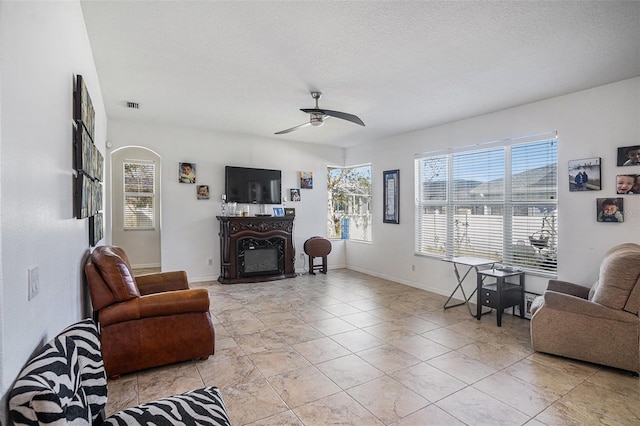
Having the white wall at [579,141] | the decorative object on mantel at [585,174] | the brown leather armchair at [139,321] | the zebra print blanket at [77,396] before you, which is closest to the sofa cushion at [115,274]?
the brown leather armchair at [139,321]

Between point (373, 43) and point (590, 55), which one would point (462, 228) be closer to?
point (590, 55)

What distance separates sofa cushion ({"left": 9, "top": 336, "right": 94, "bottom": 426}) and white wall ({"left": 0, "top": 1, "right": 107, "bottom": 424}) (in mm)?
65

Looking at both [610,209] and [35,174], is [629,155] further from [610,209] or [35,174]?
[35,174]

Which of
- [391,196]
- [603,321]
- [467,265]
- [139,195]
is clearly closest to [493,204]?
[467,265]

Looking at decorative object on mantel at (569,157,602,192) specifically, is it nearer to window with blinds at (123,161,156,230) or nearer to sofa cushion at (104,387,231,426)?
sofa cushion at (104,387,231,426)

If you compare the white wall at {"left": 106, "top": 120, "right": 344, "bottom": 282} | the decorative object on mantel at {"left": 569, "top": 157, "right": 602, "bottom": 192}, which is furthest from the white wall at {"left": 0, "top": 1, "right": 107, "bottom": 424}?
the decorative object on mantel at {"left": 569, "top": 157, "right": 602, "bottom": 192}

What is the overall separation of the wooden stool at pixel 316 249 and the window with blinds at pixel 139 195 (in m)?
3.76

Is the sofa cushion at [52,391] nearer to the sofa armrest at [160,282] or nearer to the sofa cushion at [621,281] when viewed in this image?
the sofa armrest at [160,282]

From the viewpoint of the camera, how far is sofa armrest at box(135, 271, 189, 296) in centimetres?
342

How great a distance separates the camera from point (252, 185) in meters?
6.27

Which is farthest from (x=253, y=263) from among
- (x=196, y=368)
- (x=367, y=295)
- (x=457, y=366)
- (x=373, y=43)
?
(x=373, y=43)

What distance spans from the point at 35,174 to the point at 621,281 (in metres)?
4.07

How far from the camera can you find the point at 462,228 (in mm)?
5113

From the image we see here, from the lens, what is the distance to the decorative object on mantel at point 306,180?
6.93 meters
